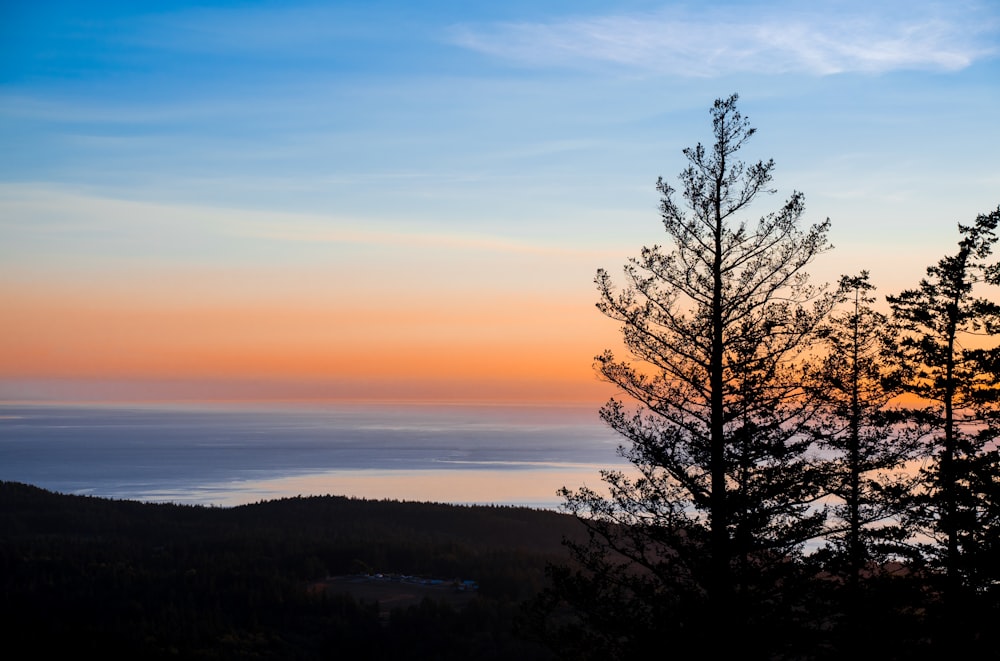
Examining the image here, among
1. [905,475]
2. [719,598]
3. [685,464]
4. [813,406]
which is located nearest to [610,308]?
[685,464]

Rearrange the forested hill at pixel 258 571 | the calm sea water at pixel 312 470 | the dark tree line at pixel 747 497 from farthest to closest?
the calm sea water at pixel 312 470 < the forested hill at pixel 258 571 < the dark tree line at pixel 747 497

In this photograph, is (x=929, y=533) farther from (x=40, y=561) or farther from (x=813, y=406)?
(x=40, y=561)

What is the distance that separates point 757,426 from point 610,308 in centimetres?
365

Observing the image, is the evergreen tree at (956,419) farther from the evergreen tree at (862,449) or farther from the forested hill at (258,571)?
the forested hill at (258,571)

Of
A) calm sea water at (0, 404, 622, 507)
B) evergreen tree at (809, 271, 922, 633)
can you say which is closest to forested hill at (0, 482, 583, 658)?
evergreen tree at (809, 271, 922, 633)

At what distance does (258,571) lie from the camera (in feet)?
A: 161

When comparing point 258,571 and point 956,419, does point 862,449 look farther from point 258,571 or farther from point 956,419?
point 258,571

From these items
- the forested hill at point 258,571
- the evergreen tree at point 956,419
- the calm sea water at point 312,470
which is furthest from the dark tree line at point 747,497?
the calm sea water at point 312,470

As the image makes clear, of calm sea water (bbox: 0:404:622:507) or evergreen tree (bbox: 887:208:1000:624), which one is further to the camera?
calm sea water (bbox: 0:404:622:507)

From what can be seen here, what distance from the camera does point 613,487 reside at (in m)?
19.3

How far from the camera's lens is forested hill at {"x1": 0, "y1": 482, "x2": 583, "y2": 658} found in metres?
38.1

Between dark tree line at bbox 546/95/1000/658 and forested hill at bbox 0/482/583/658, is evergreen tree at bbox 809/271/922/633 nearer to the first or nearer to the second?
dark tree line at bbox 546/95/1000/658

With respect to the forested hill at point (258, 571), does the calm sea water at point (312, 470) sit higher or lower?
higher

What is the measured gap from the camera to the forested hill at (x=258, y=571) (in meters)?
38.1
